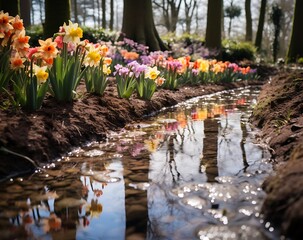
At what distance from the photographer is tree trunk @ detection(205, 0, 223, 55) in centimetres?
1379

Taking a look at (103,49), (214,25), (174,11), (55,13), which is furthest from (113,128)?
(174,11)

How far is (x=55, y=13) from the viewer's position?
6879mm

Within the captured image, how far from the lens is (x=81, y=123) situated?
3199 millimetres

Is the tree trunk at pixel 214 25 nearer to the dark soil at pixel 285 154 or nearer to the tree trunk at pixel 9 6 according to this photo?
the tree trunk at pixel 9 6

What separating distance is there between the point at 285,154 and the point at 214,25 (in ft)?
41.0

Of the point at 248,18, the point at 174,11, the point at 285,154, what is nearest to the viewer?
the point at 285,154

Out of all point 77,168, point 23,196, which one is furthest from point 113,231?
point 77,168

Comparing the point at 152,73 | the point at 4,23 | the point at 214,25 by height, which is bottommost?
the point at 152,73

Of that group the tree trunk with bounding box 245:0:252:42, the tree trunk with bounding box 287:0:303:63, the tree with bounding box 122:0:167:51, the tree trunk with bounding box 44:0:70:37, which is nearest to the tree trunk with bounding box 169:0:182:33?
the tree trunk with bounding box 245:0:252:42

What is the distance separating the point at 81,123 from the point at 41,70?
610 millimetres

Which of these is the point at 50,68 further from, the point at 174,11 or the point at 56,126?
the point at 174,11

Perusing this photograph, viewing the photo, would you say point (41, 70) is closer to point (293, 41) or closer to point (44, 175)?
point (44, 175)

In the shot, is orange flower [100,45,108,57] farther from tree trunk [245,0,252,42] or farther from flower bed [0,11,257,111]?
tree trunk [245,0,252,42]

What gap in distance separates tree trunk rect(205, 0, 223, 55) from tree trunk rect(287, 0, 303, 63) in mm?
4428
